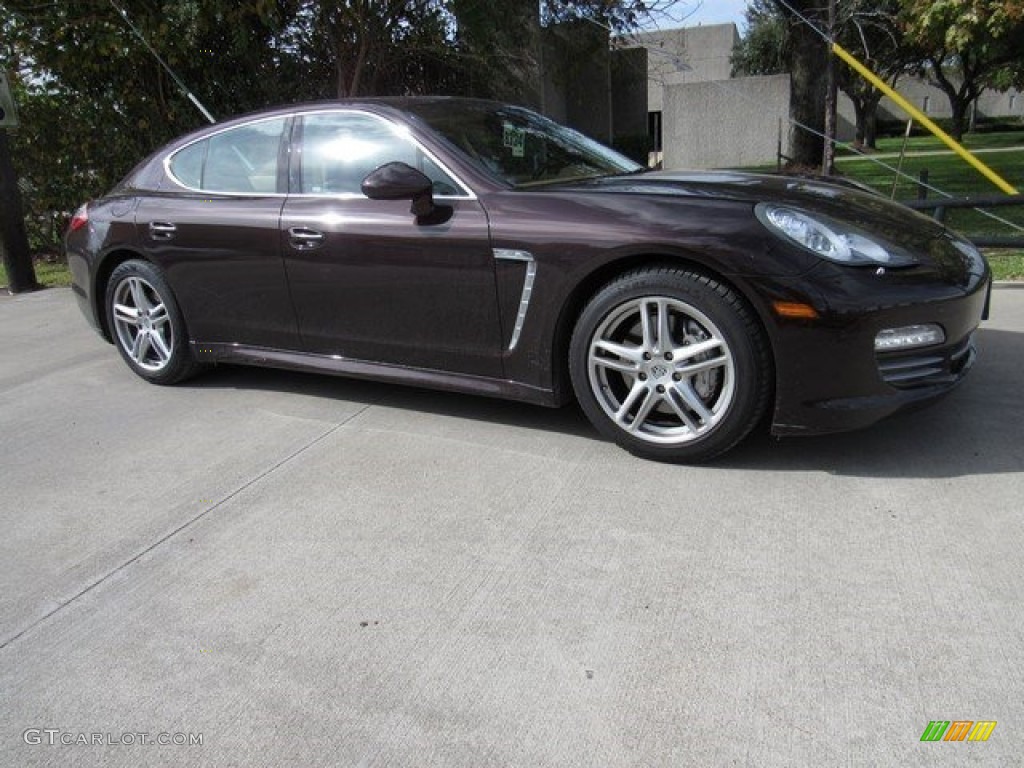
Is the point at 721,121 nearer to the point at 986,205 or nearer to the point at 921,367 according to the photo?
the point at 986,205

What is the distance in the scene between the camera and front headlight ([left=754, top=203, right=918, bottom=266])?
10.7ft

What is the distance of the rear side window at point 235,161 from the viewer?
454 centimetres

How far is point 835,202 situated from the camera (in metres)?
3.72

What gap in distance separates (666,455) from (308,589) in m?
1.53

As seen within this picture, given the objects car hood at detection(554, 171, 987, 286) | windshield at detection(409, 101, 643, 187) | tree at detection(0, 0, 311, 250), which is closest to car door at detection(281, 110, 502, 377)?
windshield at detection(409, 101, 643, 187)

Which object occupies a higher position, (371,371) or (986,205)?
(986,205)

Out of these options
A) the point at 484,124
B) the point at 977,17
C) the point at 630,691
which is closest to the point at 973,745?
the point at 630,691

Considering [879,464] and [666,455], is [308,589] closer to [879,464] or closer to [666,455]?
[666,455]

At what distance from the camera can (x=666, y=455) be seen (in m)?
3.59

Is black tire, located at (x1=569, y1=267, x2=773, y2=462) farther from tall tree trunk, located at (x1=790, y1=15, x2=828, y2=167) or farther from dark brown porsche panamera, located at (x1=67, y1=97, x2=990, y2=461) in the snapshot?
tall tree trunk, located at (x1=790, y1=15, x2=828, y2=167)

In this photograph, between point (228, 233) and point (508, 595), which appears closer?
point (508, 595)

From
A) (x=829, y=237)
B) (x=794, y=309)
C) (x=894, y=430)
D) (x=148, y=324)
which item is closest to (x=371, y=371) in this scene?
(x=148, y=324)

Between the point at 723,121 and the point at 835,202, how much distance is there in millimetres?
22977

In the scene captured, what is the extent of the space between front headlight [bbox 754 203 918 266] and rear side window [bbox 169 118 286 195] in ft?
8.20
